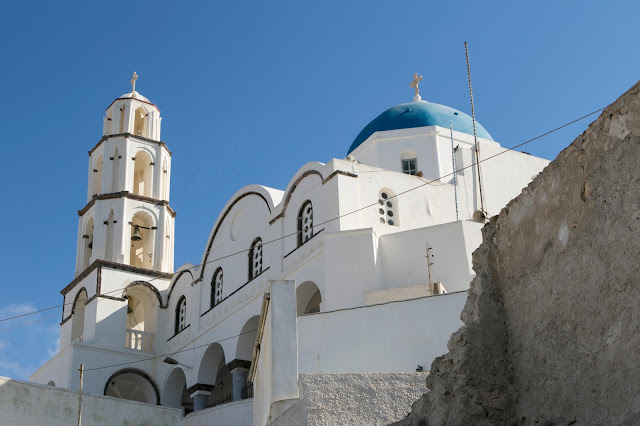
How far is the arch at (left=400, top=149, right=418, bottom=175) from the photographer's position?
21.5 m

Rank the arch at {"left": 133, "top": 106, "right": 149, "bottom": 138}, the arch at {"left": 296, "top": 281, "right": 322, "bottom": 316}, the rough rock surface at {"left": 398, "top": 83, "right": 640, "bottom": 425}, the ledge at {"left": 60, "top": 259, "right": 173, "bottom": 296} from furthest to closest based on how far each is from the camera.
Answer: the arch at {"left": 133, "top": 106, "right": 149, "bottom": 138} < the ledge at {"left": 60, "top": 259, "right": 173, "bottom": 296} < the arch at {"left": 296, "top": 281, "right": 322, "bottom": 316} < the rough rock surface at {"left": 398, "top": 83, "right": 640, "bottom": 425}

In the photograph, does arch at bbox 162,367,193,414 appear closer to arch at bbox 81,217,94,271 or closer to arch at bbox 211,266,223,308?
arch at bbox 211,266,223,308

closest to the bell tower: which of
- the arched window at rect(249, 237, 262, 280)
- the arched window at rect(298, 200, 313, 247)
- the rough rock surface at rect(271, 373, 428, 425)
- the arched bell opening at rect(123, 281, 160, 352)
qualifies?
the arched bell opening at rect(123, 281, 160, 352)

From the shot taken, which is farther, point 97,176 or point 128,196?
point 97,176

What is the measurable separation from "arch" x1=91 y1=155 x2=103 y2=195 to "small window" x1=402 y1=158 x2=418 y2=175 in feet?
30.5

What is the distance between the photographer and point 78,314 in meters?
24.8

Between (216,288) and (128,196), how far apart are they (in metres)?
4.23

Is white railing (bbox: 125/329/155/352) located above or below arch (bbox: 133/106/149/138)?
below

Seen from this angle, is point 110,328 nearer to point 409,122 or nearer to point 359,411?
point 409,122

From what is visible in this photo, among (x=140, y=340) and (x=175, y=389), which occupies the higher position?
(x=140, y=340)

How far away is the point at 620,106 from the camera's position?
432 cm

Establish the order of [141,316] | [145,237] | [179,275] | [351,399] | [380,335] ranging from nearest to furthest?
[351,399] → [380,335] → [179,275] → [145,237] → [141,316]

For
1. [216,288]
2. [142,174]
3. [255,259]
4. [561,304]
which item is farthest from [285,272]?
[561,304]

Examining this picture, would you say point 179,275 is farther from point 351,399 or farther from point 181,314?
point 351,399
